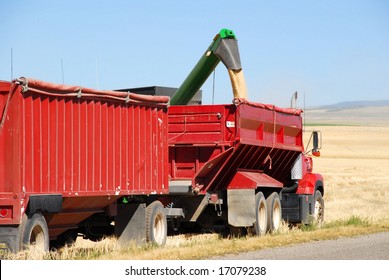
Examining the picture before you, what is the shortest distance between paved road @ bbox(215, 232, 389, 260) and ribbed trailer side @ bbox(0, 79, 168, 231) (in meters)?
2.76

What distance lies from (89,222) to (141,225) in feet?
3.53

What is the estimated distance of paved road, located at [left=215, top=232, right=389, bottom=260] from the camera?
14195 mm

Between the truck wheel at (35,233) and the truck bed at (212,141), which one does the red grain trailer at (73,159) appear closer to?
the truck wheel at (35,233)

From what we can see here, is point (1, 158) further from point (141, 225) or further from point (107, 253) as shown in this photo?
point (141, 225)

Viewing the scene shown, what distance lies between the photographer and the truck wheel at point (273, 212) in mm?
21438

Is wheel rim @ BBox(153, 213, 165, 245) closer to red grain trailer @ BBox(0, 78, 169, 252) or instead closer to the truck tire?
red grain trailer @ BBox(0, 78, 169, 252)

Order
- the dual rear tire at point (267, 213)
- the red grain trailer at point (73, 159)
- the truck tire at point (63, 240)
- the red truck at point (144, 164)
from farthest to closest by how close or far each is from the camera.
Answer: the dual rear tire at point (267, 213), the truck tire at point (63, 240), the red truck at point (144, 164), the red grain trailer at point (73, 159)

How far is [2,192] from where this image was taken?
13250 mm

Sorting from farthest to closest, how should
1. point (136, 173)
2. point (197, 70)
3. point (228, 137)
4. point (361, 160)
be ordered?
point (361, 160) → point (197, 70) → point (228, 137) → point (136, 173)

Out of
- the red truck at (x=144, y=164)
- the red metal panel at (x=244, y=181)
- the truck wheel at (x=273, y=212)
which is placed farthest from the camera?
the truck wheel at (x=273, y=212)

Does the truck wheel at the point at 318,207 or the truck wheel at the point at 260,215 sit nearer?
the truck wheel at the point at 260,215

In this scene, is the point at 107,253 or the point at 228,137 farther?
the point at 228,137

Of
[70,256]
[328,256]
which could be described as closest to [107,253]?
[70,256]

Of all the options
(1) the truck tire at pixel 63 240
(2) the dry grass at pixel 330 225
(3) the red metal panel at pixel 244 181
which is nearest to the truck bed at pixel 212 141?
(3) the red metal panel at pixel 244 181
